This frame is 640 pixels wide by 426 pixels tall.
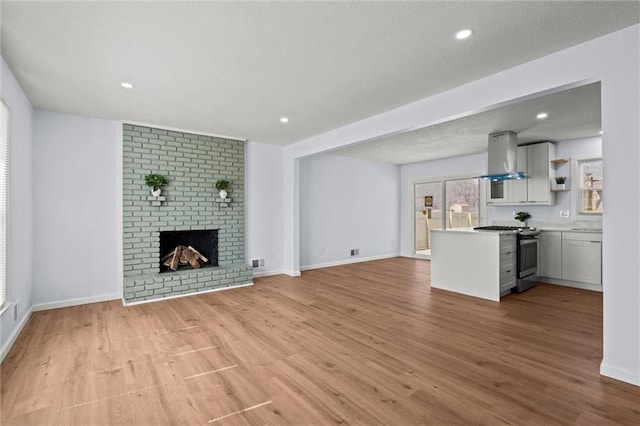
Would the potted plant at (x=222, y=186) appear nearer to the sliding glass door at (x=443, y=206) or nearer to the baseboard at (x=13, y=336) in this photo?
the baseboard at (x=13, y=336)

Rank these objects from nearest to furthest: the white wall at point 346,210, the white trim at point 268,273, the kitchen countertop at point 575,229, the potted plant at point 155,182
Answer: the potted plant at point 155,182, the kitchen countertop at point 575,229, the white trim at point 268,273, the white wall at point 346,210

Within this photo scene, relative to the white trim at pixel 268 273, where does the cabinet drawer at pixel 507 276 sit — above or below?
above

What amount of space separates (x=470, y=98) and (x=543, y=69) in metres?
0.62

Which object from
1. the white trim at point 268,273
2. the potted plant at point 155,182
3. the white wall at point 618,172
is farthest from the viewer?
the white trim at point 268,273

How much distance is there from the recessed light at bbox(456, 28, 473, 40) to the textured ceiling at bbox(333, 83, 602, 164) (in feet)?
3.51

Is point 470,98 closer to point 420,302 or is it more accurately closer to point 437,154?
point 420,302

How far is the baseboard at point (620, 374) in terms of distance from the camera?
7.02 feet

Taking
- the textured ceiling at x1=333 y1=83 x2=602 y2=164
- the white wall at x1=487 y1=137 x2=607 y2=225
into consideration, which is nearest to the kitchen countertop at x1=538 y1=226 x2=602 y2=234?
the white wall at x1=487 y1=137 x2=607 y2=225

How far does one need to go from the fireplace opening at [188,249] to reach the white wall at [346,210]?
1.91 metres

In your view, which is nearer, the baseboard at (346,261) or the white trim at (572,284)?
the white trim at (572,284)

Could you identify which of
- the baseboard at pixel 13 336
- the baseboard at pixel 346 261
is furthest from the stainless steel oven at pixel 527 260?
the baseboard at pixel 13 336

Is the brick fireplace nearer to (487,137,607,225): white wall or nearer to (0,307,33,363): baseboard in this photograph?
(0,307,33,363): baseboard

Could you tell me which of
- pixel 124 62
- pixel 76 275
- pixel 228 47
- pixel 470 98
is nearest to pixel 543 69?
pixel 470 98

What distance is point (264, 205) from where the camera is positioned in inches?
230
